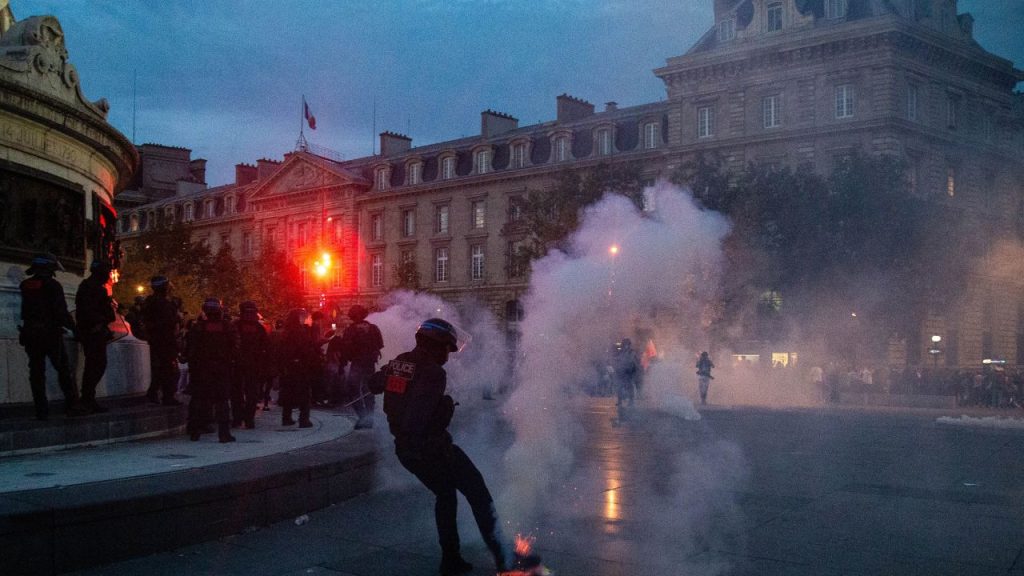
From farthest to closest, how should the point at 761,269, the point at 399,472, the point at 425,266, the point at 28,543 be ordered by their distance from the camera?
1. the point at 425,266
2. the point at 761,269
3. the point at 399,472
4. the point at 28,543

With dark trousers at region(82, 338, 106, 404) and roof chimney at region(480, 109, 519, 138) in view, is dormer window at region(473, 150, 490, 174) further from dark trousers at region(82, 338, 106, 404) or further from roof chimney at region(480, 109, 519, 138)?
dark trousers at region(82, 338, 106, 404)

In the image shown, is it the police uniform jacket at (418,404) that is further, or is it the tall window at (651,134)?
the tall window at (651,134)

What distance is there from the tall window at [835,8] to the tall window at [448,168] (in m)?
26.0

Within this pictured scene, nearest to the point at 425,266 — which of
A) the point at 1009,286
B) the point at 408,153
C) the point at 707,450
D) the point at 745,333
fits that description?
the point at 408,153

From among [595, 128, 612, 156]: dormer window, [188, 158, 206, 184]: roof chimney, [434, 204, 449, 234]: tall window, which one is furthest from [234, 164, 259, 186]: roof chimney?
[595, 128, 612, 156]: dormer window

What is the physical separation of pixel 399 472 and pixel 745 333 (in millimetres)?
26458

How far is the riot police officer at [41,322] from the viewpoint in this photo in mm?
9992

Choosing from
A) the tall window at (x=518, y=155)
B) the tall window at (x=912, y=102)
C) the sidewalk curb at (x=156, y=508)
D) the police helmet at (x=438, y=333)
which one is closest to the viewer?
the sidewalk curb at (x=156, y=508)

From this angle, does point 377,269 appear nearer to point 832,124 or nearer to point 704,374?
point 832,124

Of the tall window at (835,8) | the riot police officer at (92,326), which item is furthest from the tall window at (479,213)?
the riot police officer at (92,326)

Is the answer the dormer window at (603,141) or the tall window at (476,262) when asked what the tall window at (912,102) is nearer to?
the dormer window at (603,141)

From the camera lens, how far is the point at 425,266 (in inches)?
2420

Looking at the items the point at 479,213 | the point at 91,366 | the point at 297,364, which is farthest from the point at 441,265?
the point at 91,366

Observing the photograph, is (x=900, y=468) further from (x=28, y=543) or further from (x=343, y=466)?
(x=28, y=543)
